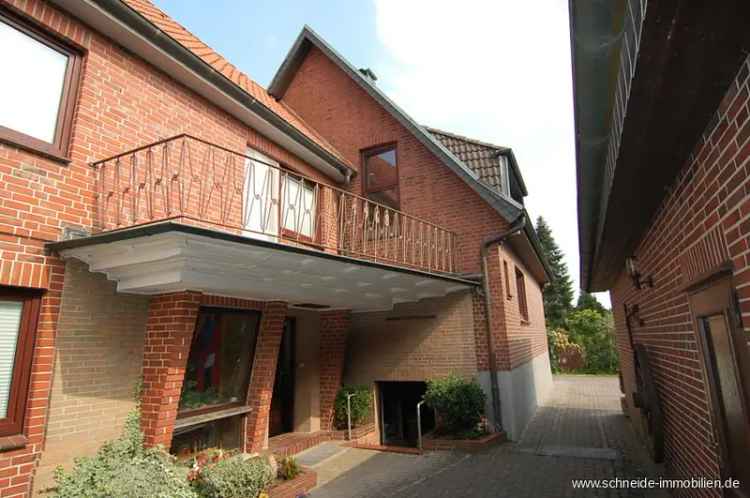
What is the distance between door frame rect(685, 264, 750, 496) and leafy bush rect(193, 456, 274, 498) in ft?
14.5

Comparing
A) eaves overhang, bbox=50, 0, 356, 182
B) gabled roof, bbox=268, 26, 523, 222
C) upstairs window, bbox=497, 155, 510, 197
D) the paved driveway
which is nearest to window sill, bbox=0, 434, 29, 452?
the paved driveway

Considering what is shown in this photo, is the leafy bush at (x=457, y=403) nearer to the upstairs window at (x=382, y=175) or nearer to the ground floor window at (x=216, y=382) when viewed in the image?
the ground floor window at (x=216, y=382)

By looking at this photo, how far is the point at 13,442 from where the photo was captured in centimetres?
375

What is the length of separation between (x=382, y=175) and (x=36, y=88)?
24.2 feet

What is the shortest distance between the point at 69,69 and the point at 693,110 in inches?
231

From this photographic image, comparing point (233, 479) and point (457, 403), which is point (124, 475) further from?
point (457, 403)

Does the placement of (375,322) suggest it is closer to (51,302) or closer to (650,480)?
(650,480)

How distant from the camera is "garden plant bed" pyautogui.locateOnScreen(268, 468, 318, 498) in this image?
17.1ft

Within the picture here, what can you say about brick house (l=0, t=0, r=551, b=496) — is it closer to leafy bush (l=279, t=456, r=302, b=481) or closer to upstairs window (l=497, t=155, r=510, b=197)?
upstairs window (l=497, t=155, r=510, b=197)

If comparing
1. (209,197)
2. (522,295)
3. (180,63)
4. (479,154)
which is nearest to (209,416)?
(209,197)

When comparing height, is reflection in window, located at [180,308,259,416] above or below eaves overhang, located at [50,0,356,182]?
below

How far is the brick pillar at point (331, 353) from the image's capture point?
8.86m

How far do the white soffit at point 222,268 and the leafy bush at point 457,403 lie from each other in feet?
8.80

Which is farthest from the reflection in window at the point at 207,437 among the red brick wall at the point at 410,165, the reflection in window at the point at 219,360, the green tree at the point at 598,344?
the green tree at the point at 598,344
